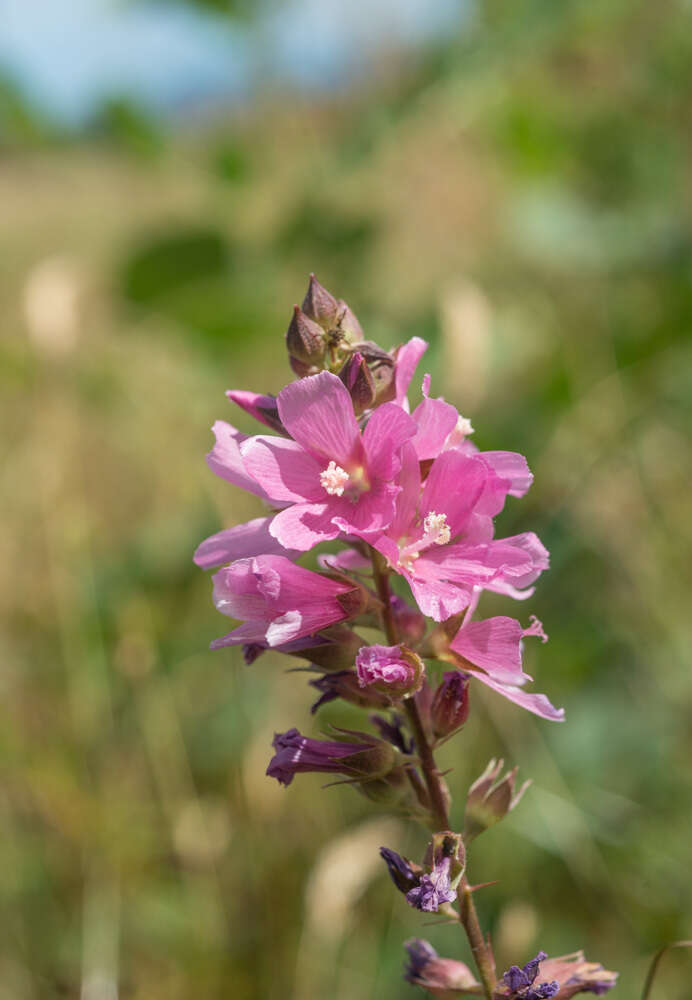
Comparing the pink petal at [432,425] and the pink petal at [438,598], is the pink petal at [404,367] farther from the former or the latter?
the pink petal at [438,598]

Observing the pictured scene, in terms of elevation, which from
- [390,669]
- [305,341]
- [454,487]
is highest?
[305,341]

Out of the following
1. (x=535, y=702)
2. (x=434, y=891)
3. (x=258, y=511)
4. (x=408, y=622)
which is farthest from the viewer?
(x=258, y=511)

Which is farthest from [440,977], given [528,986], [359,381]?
[359,381]

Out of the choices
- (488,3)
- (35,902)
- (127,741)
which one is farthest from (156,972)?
(488,3)

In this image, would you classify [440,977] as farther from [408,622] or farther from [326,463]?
[326,463]

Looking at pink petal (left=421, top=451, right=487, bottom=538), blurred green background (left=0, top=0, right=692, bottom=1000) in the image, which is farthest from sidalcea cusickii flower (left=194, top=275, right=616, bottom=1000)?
blurred green background (left=0, top=0, right=692, bottom=1000)

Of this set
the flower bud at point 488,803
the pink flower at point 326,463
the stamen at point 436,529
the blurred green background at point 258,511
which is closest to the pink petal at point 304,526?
the pink flower at point 326,463

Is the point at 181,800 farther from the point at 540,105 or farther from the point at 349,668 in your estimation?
the point at 540,105
